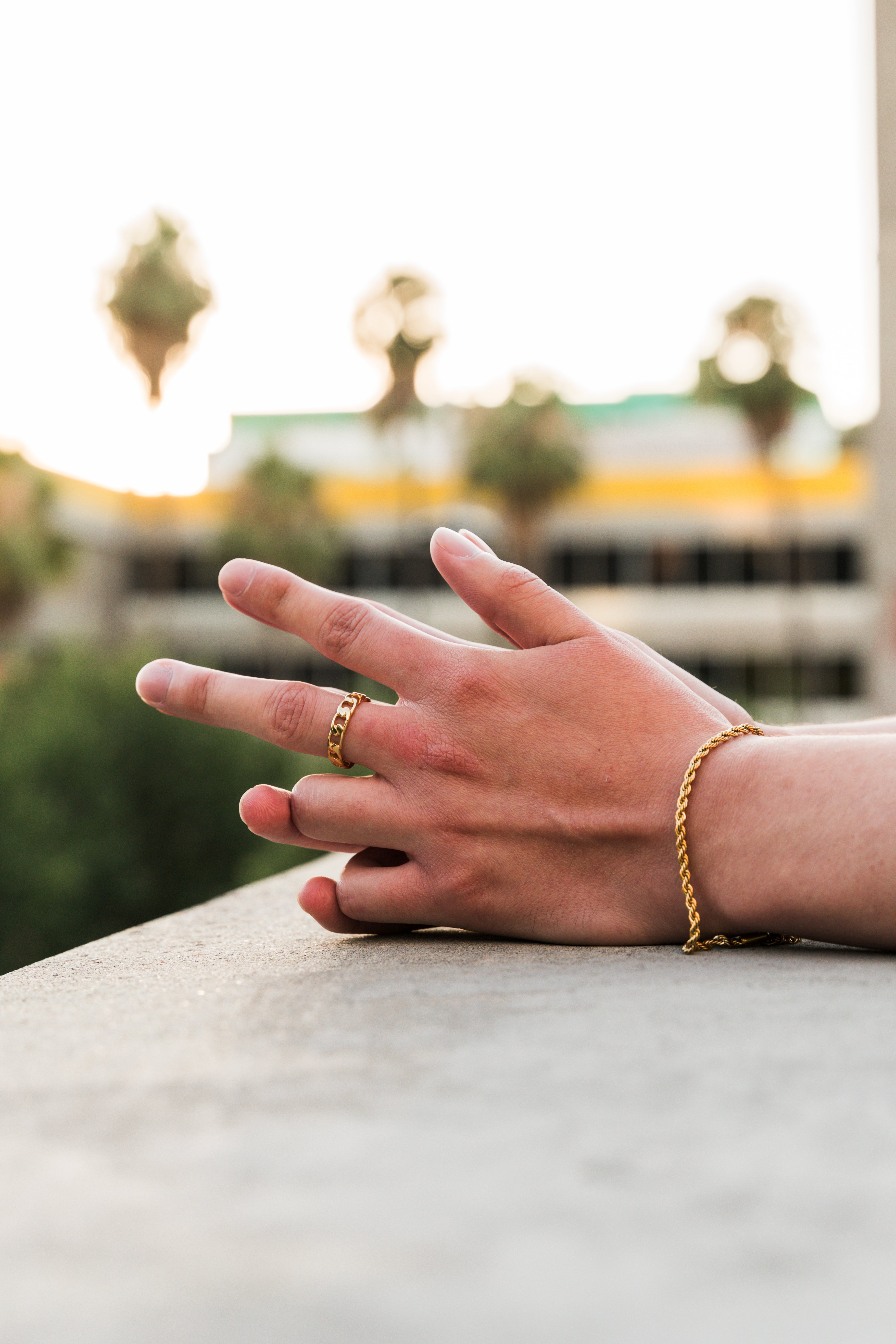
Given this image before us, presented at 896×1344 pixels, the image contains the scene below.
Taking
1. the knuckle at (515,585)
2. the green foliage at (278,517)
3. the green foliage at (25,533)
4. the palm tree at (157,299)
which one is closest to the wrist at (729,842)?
the knuckle at (515,585)

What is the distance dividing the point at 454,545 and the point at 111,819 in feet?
22.9

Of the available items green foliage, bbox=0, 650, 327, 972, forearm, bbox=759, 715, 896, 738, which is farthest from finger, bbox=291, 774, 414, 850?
green foliage, bbox=0, 650, 327, 972

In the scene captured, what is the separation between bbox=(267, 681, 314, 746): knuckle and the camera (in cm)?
118

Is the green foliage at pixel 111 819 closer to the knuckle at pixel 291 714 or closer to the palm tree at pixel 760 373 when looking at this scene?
the knuckle at pixel 291 714

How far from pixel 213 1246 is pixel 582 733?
2.27ft

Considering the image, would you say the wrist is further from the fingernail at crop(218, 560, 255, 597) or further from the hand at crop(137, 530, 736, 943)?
the fingernail at crop(218, 560, 255, 597)

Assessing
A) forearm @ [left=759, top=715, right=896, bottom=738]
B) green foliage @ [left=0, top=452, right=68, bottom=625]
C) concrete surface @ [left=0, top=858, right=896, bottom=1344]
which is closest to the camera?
concrete surface @ [left=0, top=858, right=896, bottom=1344]

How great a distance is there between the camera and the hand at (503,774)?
3.68ft

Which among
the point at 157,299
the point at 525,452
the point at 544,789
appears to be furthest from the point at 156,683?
the point at 525,452

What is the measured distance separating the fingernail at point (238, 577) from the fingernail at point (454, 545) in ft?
0.62

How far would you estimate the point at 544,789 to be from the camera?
1128 mm

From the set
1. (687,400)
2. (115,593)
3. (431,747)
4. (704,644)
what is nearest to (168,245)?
(115,593)

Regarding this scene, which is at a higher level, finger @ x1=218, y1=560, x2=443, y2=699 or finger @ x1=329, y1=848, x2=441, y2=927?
finger @ x1=218, y1=560, x2=443, y2=699

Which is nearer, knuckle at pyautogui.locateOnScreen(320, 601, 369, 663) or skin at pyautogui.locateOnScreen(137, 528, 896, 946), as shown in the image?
skin at pyautogui.locateOnScreen(137, 528, 896, 946)
